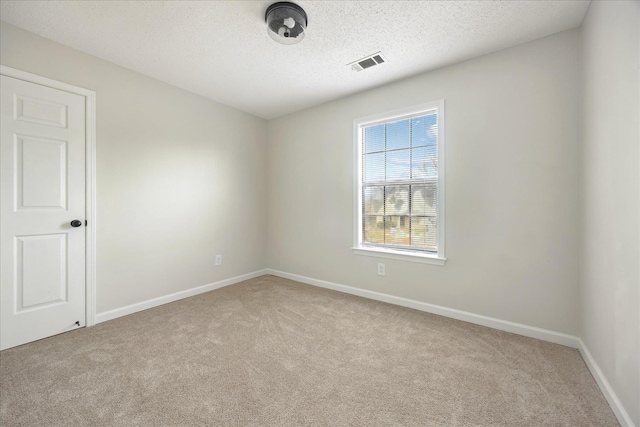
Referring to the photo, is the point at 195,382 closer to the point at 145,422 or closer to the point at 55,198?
the point at 145,422

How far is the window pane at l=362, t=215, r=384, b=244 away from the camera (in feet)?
10.4

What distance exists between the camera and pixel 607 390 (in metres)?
1.48

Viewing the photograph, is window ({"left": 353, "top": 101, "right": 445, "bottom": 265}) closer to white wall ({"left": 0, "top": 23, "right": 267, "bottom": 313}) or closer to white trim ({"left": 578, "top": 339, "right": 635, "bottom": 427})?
white trim ({"left": 578, "top": 339, "right": 635, "bottom": 427})

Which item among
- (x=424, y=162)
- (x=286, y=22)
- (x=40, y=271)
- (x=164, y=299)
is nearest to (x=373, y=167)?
(x=424, y=162)

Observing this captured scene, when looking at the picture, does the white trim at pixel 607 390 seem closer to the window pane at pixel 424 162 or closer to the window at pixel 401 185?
the window at pixel 401 185

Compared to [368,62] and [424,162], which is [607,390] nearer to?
[424,162]

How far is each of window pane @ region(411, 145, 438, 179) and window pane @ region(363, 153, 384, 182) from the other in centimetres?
37

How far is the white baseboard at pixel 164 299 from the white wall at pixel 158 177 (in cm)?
5

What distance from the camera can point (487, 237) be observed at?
242cm

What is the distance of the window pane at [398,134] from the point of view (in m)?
2.94

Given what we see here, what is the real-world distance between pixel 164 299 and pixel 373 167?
9.35ft

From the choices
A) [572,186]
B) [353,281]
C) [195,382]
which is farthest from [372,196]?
[195,382]

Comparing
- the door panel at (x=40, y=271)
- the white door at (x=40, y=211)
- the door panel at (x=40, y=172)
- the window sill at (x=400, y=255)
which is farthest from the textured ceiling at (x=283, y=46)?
the window sill at (x=400, y=255)

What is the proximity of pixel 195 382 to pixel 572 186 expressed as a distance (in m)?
3.03
